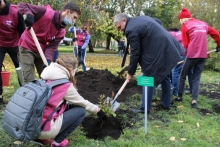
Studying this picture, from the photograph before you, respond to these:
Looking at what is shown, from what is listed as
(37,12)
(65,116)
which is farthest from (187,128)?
(37,12)

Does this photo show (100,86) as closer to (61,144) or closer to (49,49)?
(49,49)

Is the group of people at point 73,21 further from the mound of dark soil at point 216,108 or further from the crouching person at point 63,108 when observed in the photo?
the mound of dark soil at point 216,108

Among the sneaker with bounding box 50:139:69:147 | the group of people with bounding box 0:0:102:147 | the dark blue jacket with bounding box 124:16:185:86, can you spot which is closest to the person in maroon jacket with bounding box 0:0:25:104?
the group of people with bounding box 0:0:102:147

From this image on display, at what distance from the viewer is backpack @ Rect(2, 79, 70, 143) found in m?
2.49

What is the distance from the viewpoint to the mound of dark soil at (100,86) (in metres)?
5.74

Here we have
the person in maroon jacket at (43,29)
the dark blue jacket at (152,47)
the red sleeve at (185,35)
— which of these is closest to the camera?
the person in maroon jacket at (43,29)

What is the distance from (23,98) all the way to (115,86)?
4.00 metres

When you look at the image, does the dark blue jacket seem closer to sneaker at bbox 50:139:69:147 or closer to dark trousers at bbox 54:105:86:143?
dark trousers at bbox 54:105:86:143

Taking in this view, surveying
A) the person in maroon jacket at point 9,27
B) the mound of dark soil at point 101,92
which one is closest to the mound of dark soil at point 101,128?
the mound of dark soil at point 101,92

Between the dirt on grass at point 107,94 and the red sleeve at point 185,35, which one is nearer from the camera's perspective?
the dirt on grass at point 107,94

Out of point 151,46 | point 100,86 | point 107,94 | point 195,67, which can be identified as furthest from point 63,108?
point 195,67

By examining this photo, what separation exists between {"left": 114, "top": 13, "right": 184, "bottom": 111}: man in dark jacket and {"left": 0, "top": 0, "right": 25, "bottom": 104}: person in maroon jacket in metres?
1.90

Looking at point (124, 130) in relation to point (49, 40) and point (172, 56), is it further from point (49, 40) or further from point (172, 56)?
point (49, 40)

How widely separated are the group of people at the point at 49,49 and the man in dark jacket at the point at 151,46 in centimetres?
87
